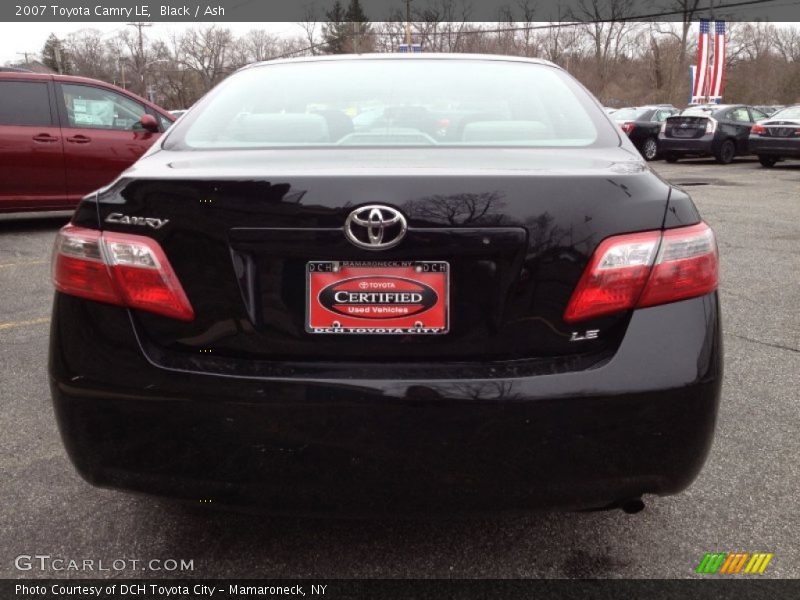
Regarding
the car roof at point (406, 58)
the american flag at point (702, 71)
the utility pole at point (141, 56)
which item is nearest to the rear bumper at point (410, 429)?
the car roof at point (406, 58)

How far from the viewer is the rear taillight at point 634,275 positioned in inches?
67.1

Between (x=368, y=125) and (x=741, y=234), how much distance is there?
663 centimetres

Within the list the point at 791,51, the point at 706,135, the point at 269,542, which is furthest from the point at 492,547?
the point at 791,51

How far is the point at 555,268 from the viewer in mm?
1693

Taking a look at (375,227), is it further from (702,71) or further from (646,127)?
(702,71)

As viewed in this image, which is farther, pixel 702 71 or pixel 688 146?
pixel 702 71

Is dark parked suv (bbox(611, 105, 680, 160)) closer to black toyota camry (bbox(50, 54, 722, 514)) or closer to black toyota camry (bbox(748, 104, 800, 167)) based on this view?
black toyota camry (bbox(748, 104, 800, 167))

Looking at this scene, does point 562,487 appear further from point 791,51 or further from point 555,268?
point 791,51

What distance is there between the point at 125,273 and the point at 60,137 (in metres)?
6.94

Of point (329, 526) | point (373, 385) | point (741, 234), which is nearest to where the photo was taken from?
point (373, 385)

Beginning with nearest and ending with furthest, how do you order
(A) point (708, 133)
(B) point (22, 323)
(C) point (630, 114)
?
(B) point (22, 323) < (A) point (708, 133) < (C) point (630, 114)

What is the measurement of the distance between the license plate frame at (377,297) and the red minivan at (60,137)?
634 cm

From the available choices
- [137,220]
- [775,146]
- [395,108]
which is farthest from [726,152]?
[137,220]

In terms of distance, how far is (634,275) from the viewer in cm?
Answer: 172
